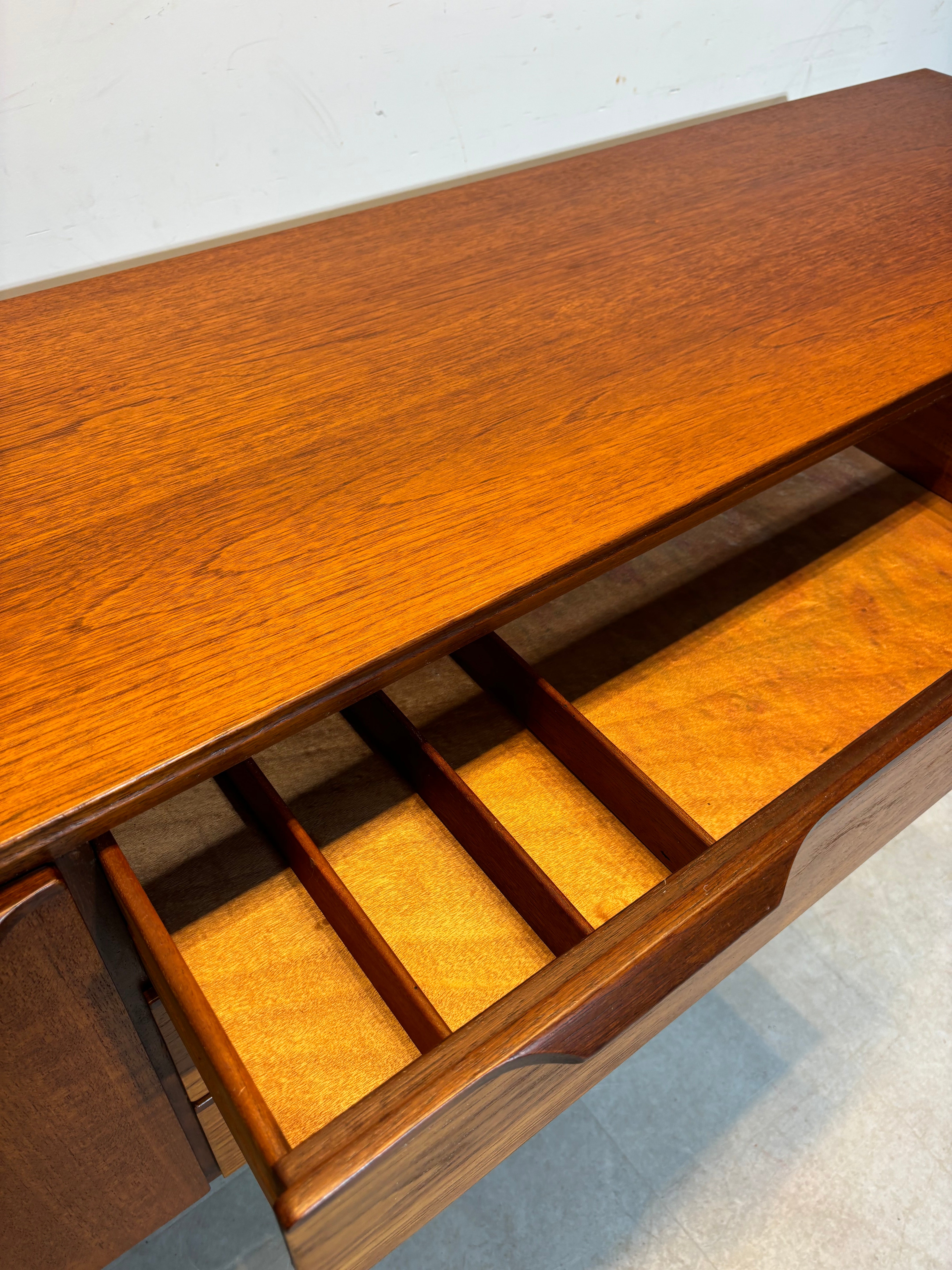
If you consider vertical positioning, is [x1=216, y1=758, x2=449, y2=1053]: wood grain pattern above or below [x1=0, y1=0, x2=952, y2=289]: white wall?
below

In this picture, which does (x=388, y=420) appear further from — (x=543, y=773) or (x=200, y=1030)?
(x=200, y=1030)

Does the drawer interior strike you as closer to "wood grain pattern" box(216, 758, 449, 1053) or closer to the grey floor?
"wood grain pattern" box(216, 758, 449, 1053)

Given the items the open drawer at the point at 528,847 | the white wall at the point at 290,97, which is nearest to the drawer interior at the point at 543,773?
the open drawer at the point at 528,847

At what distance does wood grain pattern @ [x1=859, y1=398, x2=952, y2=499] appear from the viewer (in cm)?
87

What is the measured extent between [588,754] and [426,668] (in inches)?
6.8

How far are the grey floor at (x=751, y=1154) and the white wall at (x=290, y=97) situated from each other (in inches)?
38.4

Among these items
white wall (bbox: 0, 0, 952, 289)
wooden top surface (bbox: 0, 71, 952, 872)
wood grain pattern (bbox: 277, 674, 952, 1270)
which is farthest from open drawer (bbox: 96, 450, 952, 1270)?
white wall (bbox: 0, 0, 952, 289)

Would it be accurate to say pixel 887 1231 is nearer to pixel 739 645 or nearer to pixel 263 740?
pixel 739 645

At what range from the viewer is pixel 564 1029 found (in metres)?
0.42

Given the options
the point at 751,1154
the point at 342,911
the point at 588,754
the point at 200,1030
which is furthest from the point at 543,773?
the point at 751,1154

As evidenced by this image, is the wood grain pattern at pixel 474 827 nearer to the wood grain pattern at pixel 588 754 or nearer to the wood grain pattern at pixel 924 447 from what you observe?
the wood grain pattern at pixel 588 754

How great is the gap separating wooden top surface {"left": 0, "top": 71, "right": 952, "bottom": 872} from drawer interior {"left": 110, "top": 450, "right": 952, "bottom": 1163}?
6.0 inches

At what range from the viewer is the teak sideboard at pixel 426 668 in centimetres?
45

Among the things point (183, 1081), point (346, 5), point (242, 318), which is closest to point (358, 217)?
point (242, 318)
